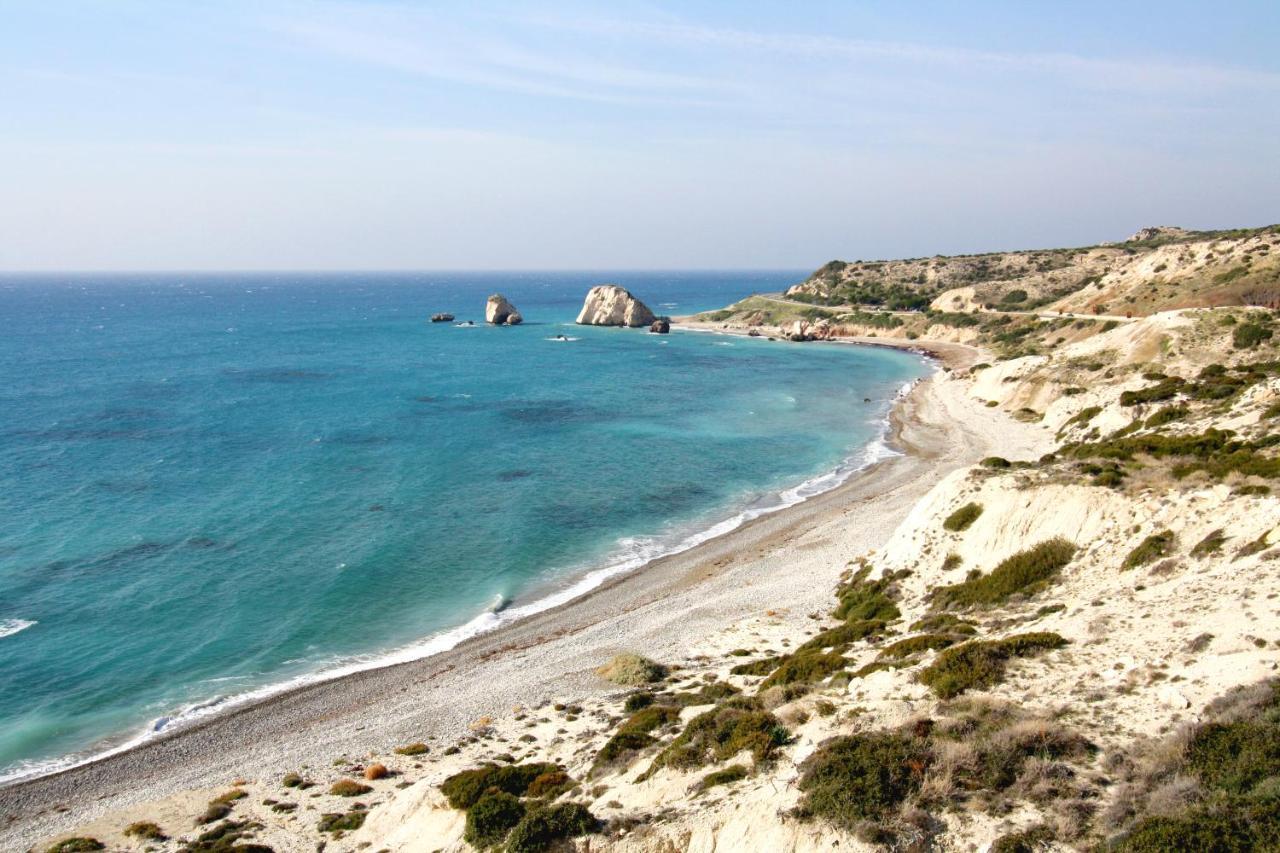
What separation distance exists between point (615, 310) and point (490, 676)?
150m

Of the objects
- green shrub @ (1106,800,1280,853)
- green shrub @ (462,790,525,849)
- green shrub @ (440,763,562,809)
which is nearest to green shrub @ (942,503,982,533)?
green shrub @ (440,763,562,809)

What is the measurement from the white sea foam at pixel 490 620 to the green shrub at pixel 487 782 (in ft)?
44.2

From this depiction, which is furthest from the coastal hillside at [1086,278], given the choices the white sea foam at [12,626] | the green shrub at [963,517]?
the white sea foam at [12,626]

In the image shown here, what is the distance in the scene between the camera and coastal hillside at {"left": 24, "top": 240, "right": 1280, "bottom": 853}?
1256 cm

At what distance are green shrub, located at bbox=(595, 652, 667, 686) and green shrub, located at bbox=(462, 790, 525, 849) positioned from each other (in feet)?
34.4

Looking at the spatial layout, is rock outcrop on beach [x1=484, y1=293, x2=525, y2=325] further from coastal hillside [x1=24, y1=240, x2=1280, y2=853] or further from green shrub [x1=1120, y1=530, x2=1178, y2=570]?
green shrub [x1=1120, y1=530, x2=1178, y2=570]

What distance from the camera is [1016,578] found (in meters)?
26.3

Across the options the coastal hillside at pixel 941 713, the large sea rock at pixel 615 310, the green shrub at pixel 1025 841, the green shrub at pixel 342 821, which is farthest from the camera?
the large sea rock at pixel 615 310

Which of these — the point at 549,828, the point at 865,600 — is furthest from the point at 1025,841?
the point at 865,600

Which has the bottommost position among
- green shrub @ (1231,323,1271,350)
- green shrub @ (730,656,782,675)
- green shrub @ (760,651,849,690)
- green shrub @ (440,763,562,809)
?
green shrub @ (730,656,782,675)

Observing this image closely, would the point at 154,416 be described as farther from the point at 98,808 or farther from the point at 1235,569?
the point at 1235,569

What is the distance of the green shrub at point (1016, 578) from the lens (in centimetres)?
2578

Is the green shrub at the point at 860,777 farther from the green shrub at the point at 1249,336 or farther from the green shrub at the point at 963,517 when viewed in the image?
the green shrub at the point at 1249,336

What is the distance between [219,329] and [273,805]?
159 metres
